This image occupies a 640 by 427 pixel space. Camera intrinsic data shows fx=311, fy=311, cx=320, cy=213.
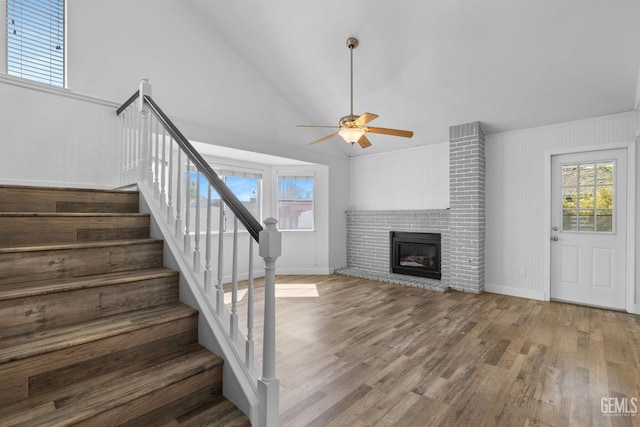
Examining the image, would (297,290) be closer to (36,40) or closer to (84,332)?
(84,332)

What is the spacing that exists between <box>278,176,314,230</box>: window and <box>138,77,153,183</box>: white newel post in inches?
137

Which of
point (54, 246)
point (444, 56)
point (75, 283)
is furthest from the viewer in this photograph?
point (444, 56)

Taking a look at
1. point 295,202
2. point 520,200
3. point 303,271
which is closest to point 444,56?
point 520,200

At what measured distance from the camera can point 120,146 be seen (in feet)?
11.8

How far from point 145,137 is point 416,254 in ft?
15.5

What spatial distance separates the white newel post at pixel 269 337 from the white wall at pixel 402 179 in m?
4.54

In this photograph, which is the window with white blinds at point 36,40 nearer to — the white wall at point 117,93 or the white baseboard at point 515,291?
the white wall at point 117,93

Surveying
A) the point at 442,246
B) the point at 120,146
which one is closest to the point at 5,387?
the point at 120,146

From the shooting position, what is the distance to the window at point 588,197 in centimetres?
403

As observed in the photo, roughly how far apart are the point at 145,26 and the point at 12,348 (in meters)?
3.84

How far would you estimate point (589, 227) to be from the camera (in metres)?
4.14

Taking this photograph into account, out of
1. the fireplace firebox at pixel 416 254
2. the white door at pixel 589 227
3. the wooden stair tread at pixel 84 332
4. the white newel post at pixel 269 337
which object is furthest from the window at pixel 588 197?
the wooden stair tread at pixel 84 332

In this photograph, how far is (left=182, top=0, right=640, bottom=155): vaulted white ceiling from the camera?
3.12 m

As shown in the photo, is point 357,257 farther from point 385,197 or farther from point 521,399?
point 521,399
